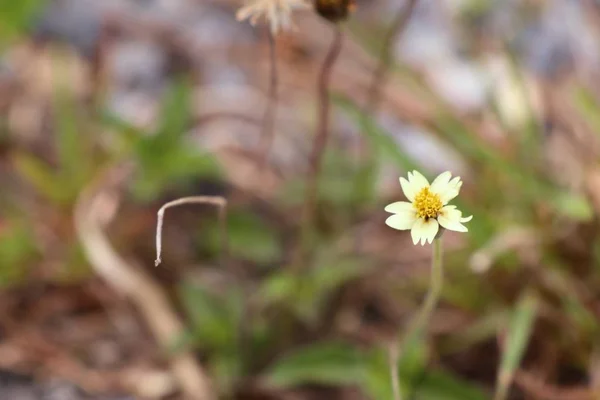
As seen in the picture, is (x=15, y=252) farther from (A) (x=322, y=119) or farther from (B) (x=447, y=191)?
(B) (x=447, y=191)

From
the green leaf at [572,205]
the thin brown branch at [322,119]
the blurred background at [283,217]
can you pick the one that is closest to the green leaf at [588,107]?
the blurred background at [283,217]

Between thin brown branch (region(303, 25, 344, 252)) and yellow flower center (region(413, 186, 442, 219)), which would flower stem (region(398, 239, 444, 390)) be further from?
thin brown branch (region(303, 25, 344, 252))

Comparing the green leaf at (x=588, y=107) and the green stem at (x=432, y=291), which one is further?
the green leaf at (x=588, y=107)

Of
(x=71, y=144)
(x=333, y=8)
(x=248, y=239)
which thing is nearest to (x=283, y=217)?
(x=248, y=239)

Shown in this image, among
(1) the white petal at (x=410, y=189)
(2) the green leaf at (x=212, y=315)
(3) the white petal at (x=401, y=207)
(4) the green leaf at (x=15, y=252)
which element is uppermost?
(4) the green leaf at (x=15, y=252)

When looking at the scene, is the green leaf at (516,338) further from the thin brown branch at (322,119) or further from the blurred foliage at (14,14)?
the blurred foliage at (14,14)

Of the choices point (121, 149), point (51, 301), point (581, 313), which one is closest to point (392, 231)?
point (581, 313)

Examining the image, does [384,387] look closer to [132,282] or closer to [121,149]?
[132,282]
